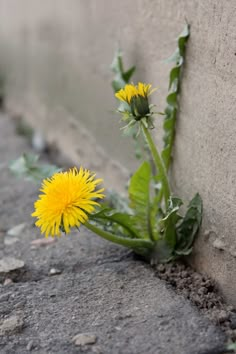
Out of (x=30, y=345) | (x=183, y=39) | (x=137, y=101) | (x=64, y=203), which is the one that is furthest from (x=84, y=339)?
(x=183, y=39)

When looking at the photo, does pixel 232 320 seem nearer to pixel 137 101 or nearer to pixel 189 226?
pixel 189 226

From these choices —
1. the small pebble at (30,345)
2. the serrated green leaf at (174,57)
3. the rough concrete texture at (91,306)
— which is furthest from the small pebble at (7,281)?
the serrated green leaf at (174,57)

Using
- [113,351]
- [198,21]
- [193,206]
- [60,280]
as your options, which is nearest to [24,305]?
[60,280]

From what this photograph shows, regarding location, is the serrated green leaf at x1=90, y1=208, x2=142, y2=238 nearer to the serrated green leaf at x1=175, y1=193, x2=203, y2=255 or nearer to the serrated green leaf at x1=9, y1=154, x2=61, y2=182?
the serrated green leaf at x1=175, y1=193, x2=203, y2=255

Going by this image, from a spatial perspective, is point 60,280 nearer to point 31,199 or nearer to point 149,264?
point 149,264

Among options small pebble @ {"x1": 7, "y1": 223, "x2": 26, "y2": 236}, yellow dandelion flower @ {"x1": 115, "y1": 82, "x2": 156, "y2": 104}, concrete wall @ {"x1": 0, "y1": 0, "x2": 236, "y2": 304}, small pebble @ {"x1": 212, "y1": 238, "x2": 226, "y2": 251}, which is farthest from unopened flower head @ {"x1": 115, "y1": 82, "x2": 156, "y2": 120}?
small pebble @ {"x1": 7, "y1": 223, "x2": 26, "y2": 236}

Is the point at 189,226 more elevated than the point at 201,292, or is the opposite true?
the point at 189,226

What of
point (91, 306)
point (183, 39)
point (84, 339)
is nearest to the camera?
point (84, 339)
